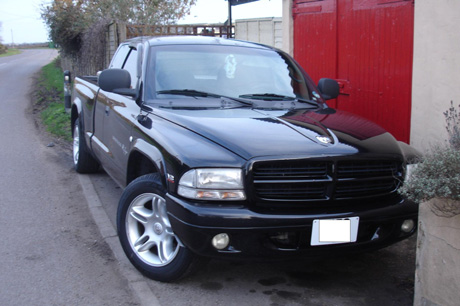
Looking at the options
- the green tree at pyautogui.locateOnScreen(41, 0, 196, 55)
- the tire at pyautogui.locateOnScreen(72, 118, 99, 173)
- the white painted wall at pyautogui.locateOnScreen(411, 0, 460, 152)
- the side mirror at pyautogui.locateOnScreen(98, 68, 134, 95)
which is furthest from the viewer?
the green tree at pyautogui.locateOnScreen(41, 0, 196, 55)

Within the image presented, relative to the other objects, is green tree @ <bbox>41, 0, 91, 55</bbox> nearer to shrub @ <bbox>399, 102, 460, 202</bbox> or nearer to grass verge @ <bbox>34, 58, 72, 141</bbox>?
grass verge @ <bbox>34, 58, 72, 141</bbox>

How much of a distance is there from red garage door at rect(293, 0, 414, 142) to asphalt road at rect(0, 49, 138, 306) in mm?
3620

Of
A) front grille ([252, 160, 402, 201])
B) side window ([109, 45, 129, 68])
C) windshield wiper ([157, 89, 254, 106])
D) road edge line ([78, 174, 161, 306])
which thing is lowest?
road edge line ([78, 174, 161, 306])

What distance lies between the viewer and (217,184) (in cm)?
356

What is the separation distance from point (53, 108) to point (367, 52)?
10.2 meters

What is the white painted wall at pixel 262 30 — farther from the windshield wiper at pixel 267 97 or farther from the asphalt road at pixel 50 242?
the windshield wiper at pixel 267 97

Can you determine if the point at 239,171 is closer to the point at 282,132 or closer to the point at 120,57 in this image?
the point at 282,132

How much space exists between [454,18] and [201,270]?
3479 mm

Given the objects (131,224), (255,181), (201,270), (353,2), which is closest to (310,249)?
(255,181)

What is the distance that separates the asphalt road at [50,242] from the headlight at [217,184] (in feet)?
3.16

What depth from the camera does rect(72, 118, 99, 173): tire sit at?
720cm

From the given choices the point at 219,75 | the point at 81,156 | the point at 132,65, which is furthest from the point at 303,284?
the point at 81,156

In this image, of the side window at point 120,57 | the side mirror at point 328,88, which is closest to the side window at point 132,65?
the side window at point 120,57

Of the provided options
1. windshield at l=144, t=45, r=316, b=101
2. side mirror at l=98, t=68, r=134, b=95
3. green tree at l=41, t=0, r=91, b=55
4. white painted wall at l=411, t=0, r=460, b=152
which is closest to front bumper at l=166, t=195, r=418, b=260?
windshield at l=144, t=45, r=316, b=101
